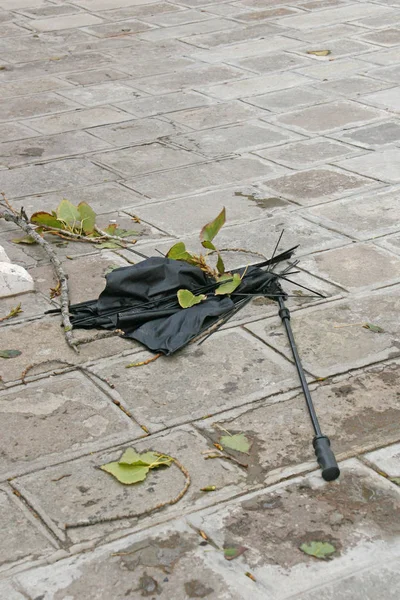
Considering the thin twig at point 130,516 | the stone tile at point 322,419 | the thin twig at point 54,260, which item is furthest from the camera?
the thin twig at point 54,260

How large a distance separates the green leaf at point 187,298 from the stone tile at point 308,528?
1.41 meters

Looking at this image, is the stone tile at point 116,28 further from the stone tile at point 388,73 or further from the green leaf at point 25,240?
the green leaf at point 25,240

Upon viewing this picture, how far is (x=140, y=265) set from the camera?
4.96 meters

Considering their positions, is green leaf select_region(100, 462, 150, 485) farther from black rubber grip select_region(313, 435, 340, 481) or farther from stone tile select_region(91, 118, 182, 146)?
stone tile select_region(91, 118, 182, 146)

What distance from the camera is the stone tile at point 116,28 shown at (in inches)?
431

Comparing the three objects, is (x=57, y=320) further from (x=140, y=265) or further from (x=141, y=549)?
(x=141, y=549)

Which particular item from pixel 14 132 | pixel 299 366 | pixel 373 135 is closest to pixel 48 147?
pixel 14 132

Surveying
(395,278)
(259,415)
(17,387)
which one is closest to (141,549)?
(259,415)

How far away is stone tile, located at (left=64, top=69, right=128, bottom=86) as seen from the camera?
9.17m

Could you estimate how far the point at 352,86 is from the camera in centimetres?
854

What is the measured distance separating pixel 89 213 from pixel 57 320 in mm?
1170

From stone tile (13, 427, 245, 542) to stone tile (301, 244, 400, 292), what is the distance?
5.54 ft

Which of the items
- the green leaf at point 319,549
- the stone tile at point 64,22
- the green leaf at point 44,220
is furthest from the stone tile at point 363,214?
the stone tile at point 64,22

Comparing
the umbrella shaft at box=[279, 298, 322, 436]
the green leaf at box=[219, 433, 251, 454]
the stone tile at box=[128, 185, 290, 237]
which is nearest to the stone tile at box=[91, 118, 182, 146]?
the stone tile at box=[128, 185, 290, 237]
